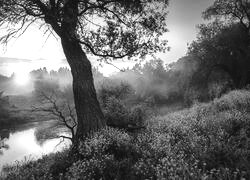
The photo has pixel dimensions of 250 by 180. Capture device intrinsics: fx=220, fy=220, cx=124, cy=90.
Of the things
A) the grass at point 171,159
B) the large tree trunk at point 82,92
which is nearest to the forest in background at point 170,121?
the grass at point 171,159

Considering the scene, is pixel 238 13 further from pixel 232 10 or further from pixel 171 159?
pixel 171 159

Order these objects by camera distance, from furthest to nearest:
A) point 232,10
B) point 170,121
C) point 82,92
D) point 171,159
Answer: point 232,10 < point 170,121 < point 82,92 < point 171,159

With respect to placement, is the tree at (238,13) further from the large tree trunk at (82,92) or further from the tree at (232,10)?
the large tree trunk at (82,92)

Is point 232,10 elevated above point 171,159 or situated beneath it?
elevated above

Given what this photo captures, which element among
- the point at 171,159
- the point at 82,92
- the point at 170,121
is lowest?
the point at 170,121

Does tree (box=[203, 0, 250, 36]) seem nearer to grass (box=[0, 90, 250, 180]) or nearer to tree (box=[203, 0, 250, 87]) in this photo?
tree (box=[203, 0, 250, 87])

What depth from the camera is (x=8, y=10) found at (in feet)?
26.1

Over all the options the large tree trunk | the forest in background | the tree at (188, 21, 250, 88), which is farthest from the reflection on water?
the tree at (188, 21, 250, 88)

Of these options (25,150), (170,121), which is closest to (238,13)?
(170,121)

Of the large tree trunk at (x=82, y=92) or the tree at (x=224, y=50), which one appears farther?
the tree at (x=224, y=50)

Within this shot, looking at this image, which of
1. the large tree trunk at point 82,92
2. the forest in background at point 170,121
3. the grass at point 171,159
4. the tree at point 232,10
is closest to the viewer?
the grass at point 171,159

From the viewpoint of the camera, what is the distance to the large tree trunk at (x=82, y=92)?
823 centimetres

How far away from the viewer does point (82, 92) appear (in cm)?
849

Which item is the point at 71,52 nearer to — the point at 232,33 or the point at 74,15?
the point at 74,15
